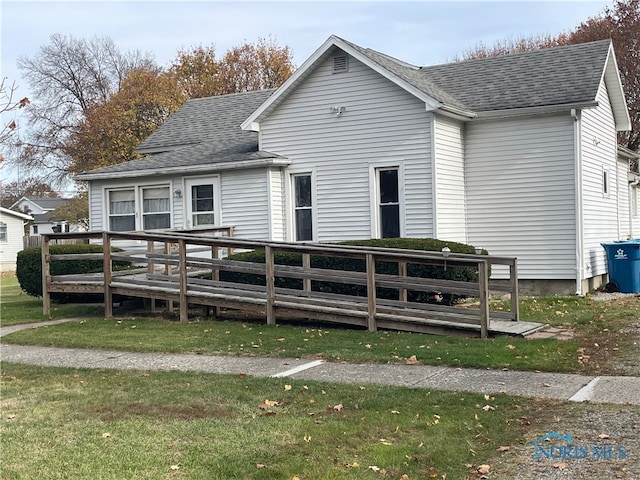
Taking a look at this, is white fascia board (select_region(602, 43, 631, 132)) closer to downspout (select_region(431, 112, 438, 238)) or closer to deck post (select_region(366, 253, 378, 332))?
downspout (select_region(431, 112, 438, 238))

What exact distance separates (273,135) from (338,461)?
13.0m

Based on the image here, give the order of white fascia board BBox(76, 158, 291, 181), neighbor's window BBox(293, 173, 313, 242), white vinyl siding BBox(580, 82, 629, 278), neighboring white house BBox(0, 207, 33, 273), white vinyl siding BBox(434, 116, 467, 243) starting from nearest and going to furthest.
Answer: white vinyl siding BBox(434, 116, 467, 243)
white vinyl siding BBox(580, 82, 629, 278)
white fascia board BBox(76, 158, 291, 181)
neighbor's window BBox(293, 173, 313, 242)
neighboring white house BBox(0, 207, 33, 273)

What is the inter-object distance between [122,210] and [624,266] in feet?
42.1

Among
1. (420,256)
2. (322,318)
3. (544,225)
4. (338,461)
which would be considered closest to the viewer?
(338,461)

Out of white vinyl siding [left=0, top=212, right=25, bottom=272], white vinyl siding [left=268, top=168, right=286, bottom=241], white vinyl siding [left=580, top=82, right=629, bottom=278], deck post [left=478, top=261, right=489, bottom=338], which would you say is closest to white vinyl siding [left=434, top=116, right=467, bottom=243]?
white vinyl siding [left=580, top=82, right=629, bottom=278]

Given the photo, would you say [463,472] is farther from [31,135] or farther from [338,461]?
[31,135]

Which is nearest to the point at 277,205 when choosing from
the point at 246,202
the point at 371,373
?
the point at 246,202

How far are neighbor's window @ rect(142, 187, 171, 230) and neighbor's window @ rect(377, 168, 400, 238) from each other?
19.1ft

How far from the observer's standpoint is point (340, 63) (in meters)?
16.3

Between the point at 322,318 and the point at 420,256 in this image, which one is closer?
the point at 420,256

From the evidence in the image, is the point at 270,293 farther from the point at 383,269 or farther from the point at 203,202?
the point at 203,202

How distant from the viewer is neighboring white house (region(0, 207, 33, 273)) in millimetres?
46625

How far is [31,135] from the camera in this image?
149 ft

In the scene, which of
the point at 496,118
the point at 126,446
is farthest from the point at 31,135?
the point at 126,446
